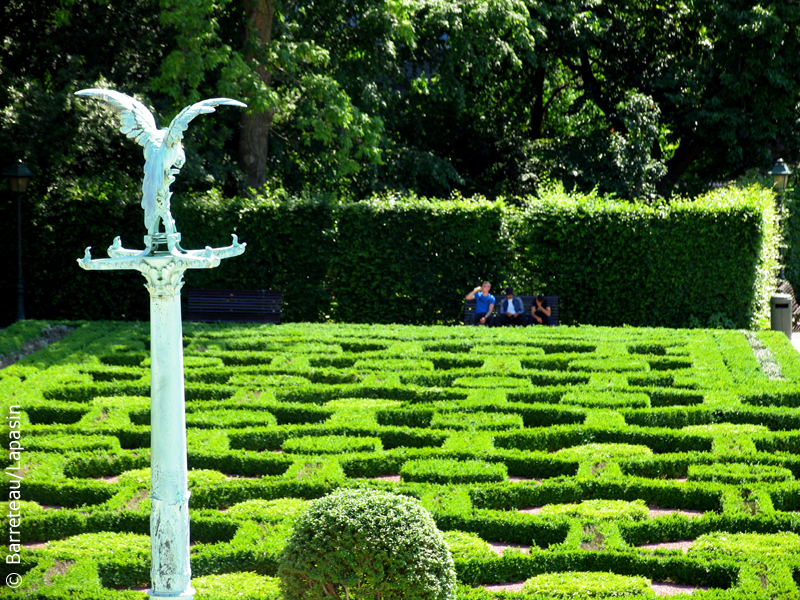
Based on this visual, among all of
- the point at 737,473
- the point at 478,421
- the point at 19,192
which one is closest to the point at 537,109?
the point at 19,192

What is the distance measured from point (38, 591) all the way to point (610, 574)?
387 centimetres

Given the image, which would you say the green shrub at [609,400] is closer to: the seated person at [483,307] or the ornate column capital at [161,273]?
the seated person at [483,307]

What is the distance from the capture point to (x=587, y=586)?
254 inches

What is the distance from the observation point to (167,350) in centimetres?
532

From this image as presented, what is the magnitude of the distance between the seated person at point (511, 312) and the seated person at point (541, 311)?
1.00ft

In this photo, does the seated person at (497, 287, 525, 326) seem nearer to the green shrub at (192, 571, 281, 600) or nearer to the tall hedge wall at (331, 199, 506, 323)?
the tall hedge wall at (331, 199, 506, 323)

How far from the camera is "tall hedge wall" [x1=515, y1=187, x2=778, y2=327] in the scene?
1745 cm

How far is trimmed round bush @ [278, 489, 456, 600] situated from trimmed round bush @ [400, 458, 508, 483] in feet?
9.68

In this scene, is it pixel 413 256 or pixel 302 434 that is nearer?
pixel 302 434

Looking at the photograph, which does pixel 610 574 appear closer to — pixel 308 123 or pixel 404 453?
pixel 404 453

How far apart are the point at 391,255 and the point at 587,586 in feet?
39.9

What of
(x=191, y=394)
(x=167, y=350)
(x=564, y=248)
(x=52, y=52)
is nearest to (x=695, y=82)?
(x=564, y=248)

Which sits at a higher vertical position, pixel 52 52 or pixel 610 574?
pixel 52 52

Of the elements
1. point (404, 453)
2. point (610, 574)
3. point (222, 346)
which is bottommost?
point (610, 574)
